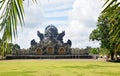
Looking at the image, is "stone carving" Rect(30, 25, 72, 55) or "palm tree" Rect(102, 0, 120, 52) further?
"stone carving" Rect(30, 25, 72, 55)

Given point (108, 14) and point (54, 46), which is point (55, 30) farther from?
point (108, 14)

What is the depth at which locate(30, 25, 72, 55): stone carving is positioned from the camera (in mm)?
134875

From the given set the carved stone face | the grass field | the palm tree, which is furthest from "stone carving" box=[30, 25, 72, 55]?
the palm tree

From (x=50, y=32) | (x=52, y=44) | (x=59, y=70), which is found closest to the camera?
(x=59, y=70)

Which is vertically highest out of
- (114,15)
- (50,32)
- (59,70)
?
(50,32)

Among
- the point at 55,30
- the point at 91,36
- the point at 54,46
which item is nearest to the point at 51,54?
the point at 54,46

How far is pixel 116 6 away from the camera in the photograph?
3.19 meters

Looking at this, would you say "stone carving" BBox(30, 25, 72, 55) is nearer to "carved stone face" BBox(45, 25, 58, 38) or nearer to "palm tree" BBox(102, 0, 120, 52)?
"carved stone face" BBox(45, 25, 58, 38)

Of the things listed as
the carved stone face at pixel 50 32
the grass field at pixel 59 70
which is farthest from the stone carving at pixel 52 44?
the grass field at pixel 59 70

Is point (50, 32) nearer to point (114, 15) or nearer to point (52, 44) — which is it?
point (52, 44)

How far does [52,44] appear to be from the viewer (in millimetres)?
136375

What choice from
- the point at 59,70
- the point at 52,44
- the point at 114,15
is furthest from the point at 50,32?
the point at 114,15

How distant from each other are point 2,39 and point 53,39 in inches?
5464

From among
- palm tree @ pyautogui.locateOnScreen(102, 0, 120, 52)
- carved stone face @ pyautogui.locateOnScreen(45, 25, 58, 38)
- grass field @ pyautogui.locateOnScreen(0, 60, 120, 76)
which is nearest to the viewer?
palm tree @ pyautogui.locateOnScreen(102, 0, 120, 52)
